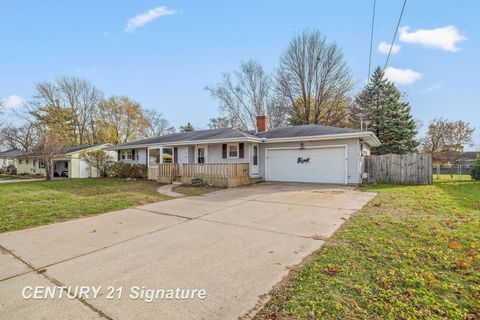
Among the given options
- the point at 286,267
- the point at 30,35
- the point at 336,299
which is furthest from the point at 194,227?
the point at 30,35

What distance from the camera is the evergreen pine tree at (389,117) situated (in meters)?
23.1

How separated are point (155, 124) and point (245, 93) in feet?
62.0

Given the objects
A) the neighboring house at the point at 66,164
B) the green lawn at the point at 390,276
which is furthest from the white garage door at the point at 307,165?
the neighboring house at the point at 66,164

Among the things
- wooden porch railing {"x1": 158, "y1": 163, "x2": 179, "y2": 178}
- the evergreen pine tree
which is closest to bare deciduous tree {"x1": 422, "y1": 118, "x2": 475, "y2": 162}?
the evergreen pine tree

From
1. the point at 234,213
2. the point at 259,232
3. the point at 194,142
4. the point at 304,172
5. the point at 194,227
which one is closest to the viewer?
the point at 259,232

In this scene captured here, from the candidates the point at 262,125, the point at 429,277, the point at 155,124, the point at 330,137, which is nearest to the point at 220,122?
the point at 155,124

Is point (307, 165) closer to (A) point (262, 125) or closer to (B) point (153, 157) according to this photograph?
(A) point (262, 125)

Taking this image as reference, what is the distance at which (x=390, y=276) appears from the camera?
118 inches

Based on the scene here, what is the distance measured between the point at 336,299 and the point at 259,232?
2591 millimetres

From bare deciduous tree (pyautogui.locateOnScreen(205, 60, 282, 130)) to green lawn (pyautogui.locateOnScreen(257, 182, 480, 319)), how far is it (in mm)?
26256

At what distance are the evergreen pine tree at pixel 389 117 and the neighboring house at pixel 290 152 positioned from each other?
33.0 feet

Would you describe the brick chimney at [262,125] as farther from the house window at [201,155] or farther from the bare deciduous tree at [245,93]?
the bare deciduous tree at [245,93]

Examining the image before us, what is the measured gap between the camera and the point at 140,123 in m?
37.2

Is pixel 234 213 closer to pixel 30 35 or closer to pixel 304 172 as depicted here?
pixel 304 172
